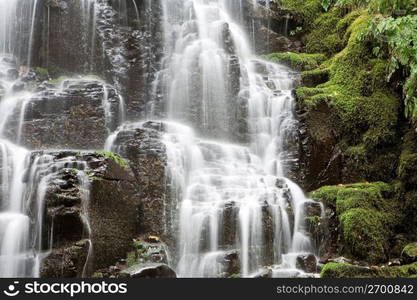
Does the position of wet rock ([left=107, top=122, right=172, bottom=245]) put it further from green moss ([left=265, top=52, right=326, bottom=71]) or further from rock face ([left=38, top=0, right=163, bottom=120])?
green moss ([left=265, top=52, right=326, bottom=71])

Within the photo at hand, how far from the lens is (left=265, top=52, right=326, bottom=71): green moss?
47.2ft

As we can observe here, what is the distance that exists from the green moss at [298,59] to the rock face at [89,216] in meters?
7.22

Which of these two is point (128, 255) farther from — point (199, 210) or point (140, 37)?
point (140, 37)

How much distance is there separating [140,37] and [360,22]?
6.31 metres

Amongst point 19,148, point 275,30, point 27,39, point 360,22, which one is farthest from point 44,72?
point 360,22

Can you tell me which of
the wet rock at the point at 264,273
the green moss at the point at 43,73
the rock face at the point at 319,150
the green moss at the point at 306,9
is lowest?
the wet rock at the point at 264,273

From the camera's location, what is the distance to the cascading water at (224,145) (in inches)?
358

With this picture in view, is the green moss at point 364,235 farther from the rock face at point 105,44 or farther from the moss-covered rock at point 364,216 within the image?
the rock face at point 105,44

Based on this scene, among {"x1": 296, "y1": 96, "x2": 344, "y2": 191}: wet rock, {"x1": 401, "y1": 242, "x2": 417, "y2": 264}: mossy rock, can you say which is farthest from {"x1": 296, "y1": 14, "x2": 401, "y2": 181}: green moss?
{"x1": 401, "y1": 242, "x2": 417, "y2": 264}: mossy rock

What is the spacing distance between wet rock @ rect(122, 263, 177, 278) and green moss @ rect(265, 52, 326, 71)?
8.56 metres

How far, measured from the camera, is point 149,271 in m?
7.62

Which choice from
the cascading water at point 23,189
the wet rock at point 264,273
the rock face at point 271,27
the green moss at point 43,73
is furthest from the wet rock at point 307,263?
the rock face at point 271,27

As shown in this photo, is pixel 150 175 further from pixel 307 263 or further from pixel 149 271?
pixel 307 263

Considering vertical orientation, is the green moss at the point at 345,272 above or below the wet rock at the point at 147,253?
below
